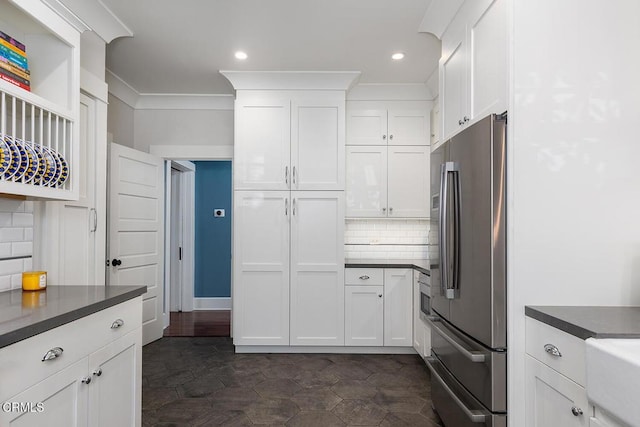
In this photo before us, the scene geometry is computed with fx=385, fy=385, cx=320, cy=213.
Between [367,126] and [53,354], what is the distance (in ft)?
10.7

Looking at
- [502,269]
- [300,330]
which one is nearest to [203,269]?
[300,330]

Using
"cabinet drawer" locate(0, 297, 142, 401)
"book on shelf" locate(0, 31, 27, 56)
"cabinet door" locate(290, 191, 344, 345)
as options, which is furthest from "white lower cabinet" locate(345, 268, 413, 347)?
"book on shelf" locate(0, 31, 27, 56)

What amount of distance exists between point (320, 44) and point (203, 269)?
12.6 feet

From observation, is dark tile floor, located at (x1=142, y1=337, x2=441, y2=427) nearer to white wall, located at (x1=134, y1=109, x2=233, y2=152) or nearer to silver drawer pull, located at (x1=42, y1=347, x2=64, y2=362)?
silver drawer pull, located at (x1=42, y1=347, x2=64, y2=362)

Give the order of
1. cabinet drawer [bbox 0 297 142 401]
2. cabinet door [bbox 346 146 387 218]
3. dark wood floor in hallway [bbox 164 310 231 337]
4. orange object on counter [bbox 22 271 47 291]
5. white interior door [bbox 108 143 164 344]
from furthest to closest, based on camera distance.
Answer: dark wood floor in hallway [bbox 164 310 231 337], cabinet door [bbox 346 146 387 218], white interior door [bbox 108 143 164 344], orange object on counter [bbox 22 271 47 291], cabinet drawer [bbox 0 297 142 401]

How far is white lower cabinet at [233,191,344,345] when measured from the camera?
11.8 ft

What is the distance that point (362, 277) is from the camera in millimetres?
3631

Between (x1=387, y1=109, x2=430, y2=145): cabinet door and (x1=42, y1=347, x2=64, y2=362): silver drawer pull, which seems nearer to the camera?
(x1=42, y1=347, x2=64, y2=362): silver drawer pull

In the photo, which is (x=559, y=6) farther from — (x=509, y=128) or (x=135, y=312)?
(x=135, y=312)

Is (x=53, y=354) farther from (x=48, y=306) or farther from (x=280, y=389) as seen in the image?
(x=280, y=389)

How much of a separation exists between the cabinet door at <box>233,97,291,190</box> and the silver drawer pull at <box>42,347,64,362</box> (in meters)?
2.40

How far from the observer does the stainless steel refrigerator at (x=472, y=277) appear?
64.6 inches

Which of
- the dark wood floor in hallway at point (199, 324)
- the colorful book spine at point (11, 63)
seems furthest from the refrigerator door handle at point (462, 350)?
the dark wood floor in hallway at point (199, 324)

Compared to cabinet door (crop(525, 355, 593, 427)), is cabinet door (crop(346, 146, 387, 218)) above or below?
above
